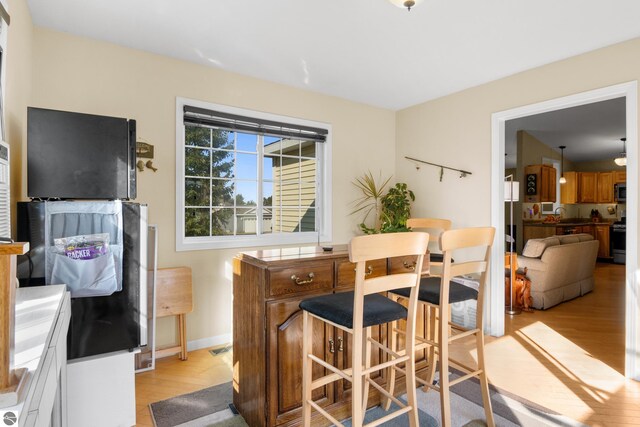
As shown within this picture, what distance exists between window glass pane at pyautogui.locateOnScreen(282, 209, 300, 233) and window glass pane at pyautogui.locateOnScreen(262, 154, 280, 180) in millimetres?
443

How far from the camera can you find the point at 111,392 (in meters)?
2.04

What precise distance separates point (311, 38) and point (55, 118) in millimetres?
1887

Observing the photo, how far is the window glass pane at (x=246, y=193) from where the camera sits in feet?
12.2

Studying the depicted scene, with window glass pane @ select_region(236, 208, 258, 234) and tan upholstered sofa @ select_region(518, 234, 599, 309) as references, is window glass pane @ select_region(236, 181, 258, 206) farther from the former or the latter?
tan upholstered sofa @ select_region(518, 234, 599, 309)

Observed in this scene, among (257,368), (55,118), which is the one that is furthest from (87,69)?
(257,368)

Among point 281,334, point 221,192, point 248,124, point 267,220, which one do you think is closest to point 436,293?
point 281,334

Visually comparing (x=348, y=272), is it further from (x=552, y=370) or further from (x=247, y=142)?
(x=247, y=142)

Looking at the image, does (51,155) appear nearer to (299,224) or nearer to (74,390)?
(74,390)

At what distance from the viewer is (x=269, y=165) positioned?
3941 mm

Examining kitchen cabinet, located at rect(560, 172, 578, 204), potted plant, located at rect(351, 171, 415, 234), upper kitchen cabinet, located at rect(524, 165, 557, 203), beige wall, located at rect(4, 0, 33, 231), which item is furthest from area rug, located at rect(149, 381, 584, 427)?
kitchen cabinet, located at rect(560, 172, 578, 204)

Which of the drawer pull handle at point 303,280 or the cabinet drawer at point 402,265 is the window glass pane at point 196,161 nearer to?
the drawer pull handle at point 303,280

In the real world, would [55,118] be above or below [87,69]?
below

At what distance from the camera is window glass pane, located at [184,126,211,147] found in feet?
11.1

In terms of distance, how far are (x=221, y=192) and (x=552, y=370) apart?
335cm
